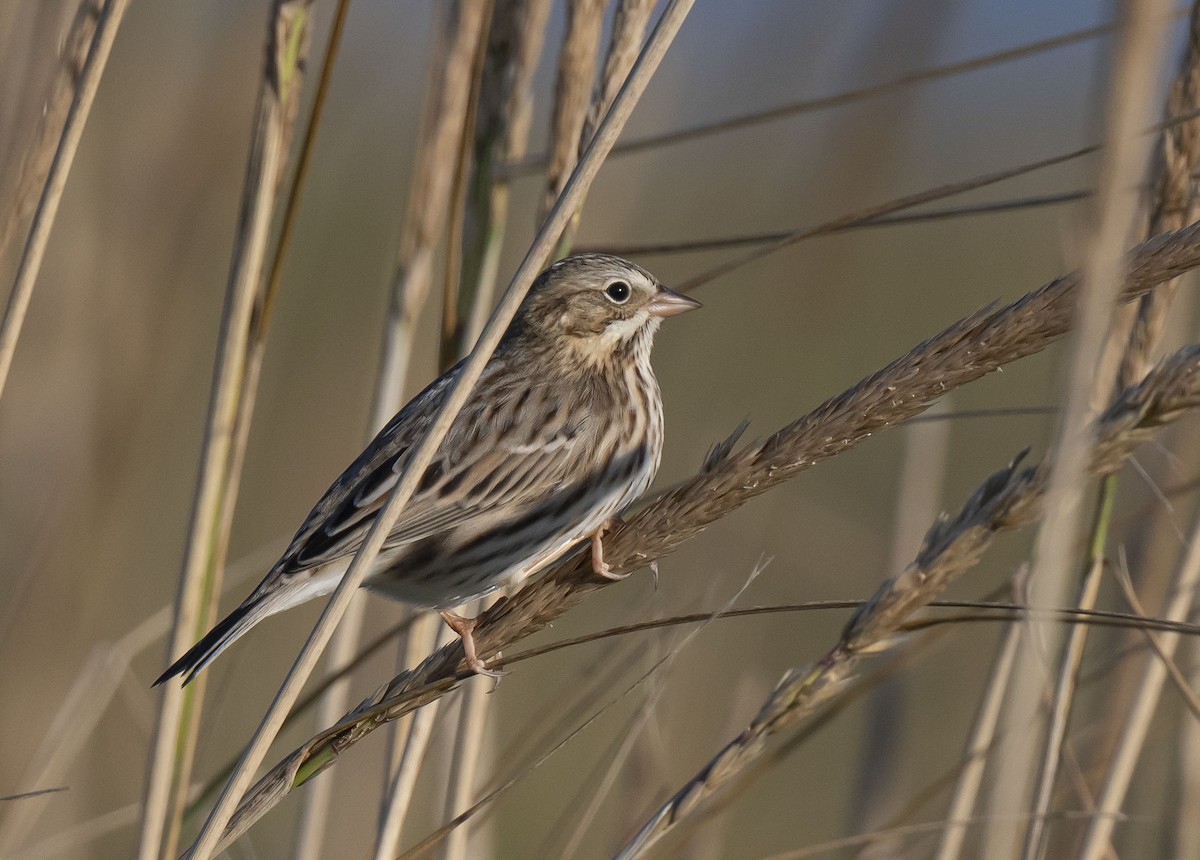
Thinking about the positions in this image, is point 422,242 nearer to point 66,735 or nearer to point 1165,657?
point 66,735

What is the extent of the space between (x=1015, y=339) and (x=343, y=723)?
1188 mm

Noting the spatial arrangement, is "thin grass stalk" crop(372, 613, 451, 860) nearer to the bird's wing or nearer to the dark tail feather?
the dark tail feather

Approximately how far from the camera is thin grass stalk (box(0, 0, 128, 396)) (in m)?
2.16

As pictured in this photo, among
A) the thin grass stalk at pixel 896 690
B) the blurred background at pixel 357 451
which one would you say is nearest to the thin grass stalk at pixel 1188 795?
the blurred background at pixel 357 451

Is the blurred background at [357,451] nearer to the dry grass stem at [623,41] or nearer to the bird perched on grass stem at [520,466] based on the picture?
the bird perched on grass stem at [520,466]

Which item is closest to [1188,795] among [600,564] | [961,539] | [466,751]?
[466,751]

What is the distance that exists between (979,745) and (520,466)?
133 cm

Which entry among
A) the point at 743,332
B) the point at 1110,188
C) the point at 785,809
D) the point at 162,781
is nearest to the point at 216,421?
the point at 162,781

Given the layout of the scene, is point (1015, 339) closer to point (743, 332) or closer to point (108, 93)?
point (108, 93)

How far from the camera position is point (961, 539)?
66.8 inches

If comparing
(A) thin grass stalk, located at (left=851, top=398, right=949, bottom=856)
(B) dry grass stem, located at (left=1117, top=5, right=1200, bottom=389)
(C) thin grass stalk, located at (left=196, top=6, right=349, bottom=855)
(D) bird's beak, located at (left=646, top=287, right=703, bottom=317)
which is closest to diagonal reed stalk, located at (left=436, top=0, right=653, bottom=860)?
(C) thin grass stalk, located at (left=196, top=6, right=349, bottom=855)

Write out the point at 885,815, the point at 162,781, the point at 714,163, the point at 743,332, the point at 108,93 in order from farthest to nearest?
the point at 714,163
the point at 743,332
the point at 108,93
the point at 885,815
the point at 162,781

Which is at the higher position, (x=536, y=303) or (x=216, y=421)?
(x=536, y=303)

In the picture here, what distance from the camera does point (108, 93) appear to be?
14.5 feet
